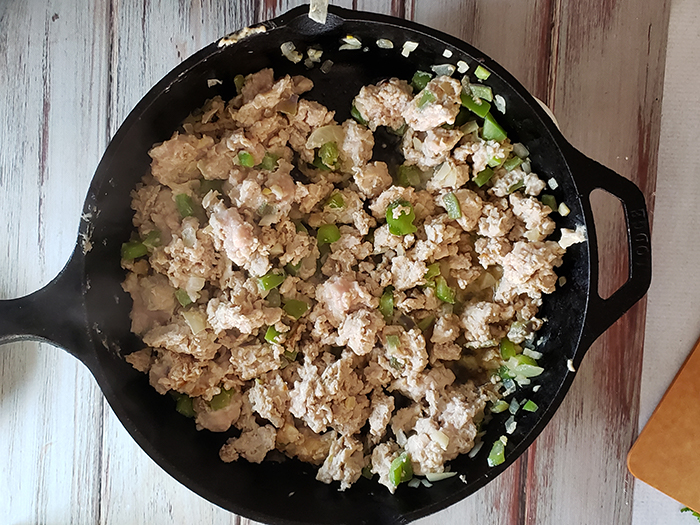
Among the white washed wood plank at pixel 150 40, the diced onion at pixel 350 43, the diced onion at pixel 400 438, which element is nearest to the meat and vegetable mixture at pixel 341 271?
the diced onion at pixel 400 438

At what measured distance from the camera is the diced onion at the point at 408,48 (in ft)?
4.94

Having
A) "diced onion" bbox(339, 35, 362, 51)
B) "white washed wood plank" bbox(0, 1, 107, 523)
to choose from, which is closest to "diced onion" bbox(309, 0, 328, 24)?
"diced onion" bbox(339, 35, 362, 51)

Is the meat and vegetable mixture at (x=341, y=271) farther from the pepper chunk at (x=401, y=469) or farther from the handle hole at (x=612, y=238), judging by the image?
the handle hole at (x=612, y=238)

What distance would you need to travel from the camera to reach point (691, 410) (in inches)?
71.0

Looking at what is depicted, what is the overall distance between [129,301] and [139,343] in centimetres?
12

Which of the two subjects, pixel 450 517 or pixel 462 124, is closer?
pixel 462 124

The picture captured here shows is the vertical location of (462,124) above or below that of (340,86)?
below

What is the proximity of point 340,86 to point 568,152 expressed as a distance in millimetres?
652

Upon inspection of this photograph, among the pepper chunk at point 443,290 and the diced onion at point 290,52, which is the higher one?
the diced onion at point 290,52

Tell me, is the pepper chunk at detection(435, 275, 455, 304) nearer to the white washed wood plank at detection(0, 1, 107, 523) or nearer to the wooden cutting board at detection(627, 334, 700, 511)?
the wooden cutting board at detection(627, 334, 700, 511)

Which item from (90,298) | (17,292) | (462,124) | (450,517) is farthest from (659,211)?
(17,292)

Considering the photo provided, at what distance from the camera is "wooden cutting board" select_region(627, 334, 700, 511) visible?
5.90 ft

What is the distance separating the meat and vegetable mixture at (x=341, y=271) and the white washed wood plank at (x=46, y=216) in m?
0.32

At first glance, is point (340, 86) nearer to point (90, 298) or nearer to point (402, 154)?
point (402, 154)
